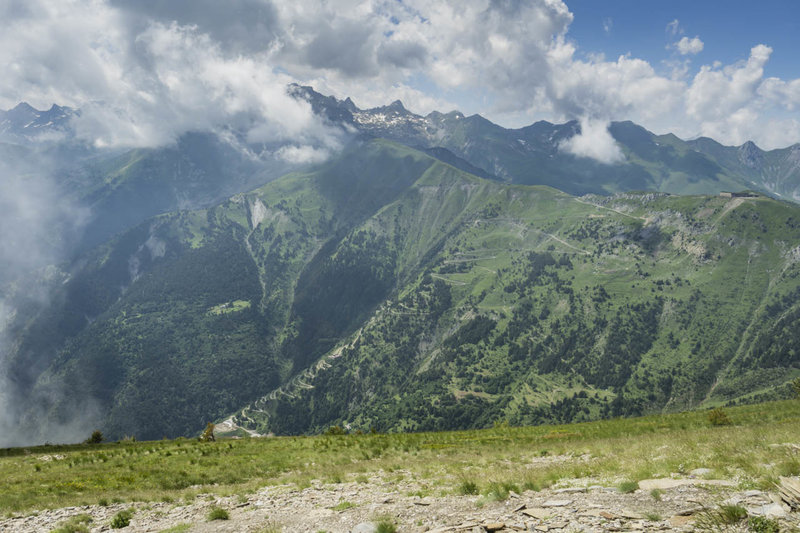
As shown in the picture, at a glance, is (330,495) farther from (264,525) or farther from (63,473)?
(63,473)

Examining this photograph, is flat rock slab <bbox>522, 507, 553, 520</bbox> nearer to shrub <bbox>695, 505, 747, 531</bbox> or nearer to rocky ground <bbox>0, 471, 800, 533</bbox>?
rocky ground <bbox>0, 471, 800, 533</bbox>

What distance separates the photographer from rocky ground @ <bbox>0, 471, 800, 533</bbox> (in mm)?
→ 11953

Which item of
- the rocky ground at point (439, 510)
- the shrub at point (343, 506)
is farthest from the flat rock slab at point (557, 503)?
the shrub at point (343, 506)

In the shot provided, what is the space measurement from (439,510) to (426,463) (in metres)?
14.2

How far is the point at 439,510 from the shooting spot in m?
16.1

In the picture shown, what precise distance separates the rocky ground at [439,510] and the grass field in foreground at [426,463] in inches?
51.2

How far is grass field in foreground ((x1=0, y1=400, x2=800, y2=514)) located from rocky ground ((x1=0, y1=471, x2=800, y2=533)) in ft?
4.27

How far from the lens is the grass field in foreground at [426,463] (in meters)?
18.7

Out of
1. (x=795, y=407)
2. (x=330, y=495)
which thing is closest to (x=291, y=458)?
(x=330, y=495)

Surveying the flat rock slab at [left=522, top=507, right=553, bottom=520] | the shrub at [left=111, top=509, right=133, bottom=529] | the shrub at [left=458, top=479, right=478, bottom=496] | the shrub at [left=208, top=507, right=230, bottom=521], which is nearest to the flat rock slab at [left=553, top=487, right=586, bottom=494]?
the flat rock slab at [left=522, top=507, right=553, bottom=520]

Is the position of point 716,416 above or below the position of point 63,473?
below

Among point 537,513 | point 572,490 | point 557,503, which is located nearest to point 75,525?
point 537,513

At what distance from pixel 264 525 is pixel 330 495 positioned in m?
5.67

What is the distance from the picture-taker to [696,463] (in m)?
18.1
